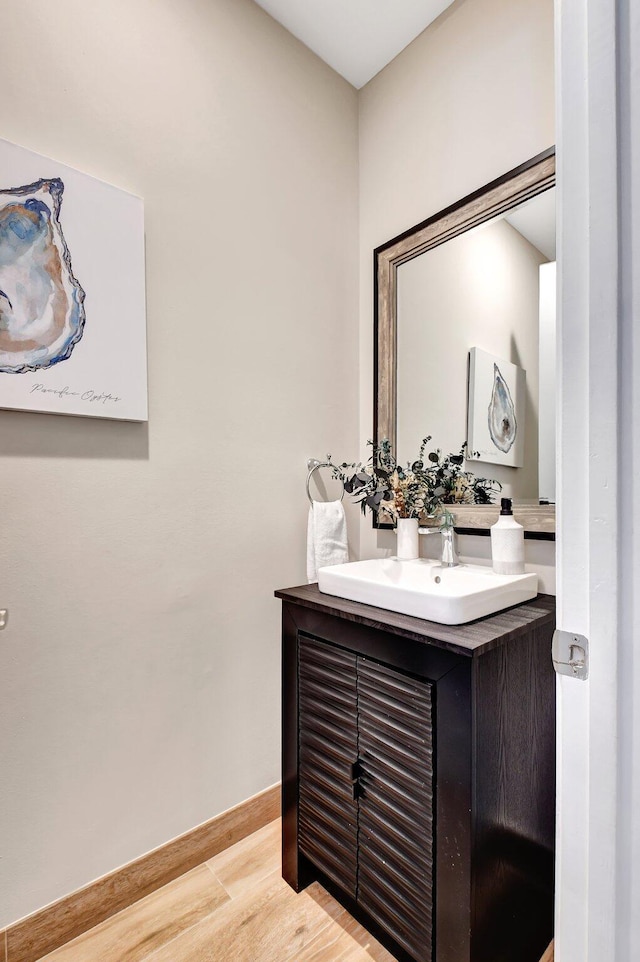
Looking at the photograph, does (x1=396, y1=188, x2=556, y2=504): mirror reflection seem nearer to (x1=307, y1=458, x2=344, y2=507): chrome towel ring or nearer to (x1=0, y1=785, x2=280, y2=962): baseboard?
(x1=307, y1=458, x2=344, y2=507): chrome towel ring

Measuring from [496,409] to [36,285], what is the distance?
4.15ft

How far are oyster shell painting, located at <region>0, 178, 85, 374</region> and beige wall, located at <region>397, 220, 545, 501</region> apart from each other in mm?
1052

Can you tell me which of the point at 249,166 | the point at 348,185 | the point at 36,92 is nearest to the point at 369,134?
the point at 348,185

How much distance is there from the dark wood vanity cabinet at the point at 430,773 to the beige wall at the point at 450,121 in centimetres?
Answer: 42

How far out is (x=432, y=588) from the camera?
49.4 inches

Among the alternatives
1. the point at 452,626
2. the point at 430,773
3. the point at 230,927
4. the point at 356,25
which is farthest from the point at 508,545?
the point at 356,25

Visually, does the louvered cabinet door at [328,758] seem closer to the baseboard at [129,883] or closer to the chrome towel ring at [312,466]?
the baseboard at [129,883]

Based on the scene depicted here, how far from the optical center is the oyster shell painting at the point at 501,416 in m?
1.42

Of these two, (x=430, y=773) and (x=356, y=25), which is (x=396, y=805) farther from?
(x=356, y=25)

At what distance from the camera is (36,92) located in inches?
45.9

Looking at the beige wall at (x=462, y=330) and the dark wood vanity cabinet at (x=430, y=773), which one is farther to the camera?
the beige wall at (x=462, y=330)

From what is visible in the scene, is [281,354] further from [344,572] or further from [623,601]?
[623,601]

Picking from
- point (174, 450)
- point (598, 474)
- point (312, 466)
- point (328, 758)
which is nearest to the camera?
point (598, 474)

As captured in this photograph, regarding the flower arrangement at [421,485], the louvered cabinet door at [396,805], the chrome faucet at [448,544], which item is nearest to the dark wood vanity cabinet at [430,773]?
the louvered cabinet door at [396,805]
